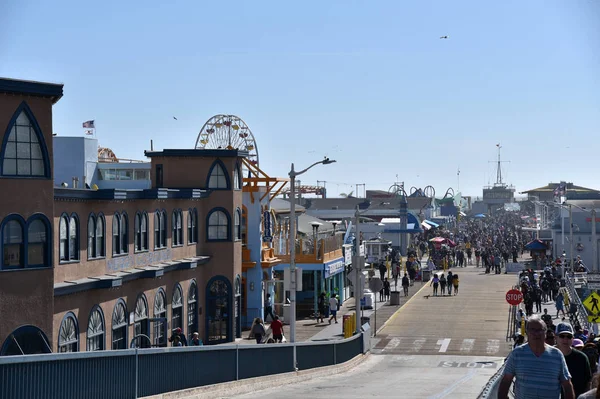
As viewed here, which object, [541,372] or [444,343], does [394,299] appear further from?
[541,372]

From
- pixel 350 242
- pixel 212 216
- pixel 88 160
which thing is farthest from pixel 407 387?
pixel 350 242

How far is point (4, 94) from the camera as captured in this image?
2061 cm

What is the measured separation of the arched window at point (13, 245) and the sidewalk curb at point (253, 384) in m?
4.76

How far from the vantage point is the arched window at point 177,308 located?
31844mm

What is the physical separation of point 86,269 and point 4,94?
628cm

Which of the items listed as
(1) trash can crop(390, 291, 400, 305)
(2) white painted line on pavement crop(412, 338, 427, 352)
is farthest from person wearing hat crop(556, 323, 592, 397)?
(1) trash can crop(390, 291, 400, 305)

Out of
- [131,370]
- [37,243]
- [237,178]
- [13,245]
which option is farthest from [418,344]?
[131,370]

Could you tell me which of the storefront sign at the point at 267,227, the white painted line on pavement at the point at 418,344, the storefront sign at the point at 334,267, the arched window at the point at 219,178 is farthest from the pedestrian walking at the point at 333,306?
the arched window at the point at 219,178

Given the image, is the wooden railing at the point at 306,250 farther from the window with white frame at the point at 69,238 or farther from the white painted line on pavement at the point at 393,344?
the window with white frame at the point at 69,238

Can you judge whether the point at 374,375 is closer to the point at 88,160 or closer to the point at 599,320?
the point at 599,320

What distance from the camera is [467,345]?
36.8 metres

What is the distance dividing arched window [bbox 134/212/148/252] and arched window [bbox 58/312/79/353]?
18.5ft

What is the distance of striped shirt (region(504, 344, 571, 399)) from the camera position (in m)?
8.99

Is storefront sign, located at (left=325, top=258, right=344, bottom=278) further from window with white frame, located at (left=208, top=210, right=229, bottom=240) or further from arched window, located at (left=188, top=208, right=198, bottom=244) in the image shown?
arched window, located at (left=188, top=208, right=198, bottom=244)
